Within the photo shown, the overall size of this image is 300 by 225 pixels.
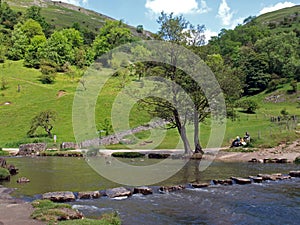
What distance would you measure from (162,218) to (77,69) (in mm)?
101161

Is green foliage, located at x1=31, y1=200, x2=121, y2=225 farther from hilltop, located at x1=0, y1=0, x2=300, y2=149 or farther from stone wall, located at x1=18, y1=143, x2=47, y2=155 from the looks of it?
stone wall, located at x1=18, y1=143, x2=47, y2=155

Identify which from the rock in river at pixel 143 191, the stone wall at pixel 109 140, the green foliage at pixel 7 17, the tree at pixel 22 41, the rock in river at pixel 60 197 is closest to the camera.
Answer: the rock in river at pixel 60 197

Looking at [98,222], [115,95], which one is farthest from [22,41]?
[98,222]

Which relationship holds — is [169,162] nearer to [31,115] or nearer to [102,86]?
[31,115]

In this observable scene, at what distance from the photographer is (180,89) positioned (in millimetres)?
37250

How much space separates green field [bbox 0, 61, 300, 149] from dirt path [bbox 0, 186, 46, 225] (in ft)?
77.8

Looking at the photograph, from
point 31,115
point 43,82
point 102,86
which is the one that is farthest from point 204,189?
point 43,82

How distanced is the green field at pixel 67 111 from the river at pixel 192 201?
54.5ft

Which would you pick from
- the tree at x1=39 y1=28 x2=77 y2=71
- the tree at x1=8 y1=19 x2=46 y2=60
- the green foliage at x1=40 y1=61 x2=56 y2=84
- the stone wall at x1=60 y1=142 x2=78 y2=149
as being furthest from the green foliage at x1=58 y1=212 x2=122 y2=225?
the tree at x1=8 y1=19 x2=46 y2=60

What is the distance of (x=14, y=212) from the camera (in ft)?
48.3

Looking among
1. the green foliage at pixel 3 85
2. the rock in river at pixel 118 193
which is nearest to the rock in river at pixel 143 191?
the rock in river at pixel 118 193

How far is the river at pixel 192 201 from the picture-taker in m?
14.8

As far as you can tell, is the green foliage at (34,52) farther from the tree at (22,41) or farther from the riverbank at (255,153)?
the riverbank at (255,153)

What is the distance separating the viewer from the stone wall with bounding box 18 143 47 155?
46.3 m
